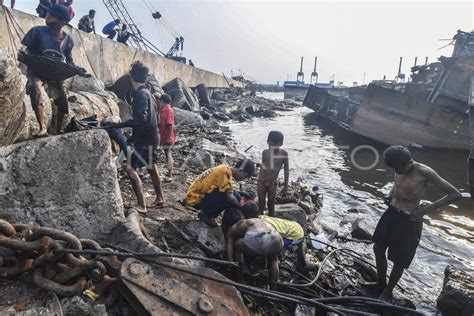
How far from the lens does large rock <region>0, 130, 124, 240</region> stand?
2719 mm

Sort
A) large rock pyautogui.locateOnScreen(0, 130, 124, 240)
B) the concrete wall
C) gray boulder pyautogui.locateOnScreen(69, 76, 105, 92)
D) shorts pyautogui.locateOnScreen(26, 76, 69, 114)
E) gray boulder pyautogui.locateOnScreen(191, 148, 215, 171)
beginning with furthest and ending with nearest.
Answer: gray boulder pyautogui.locateOnScreen(69, 76, 105, 92) → gray boulder pyautogui.locateOnScreen(191, 148, 215, 171) → the concrete wall → shorts pyautogui.locateOnScreen(26, 76, 69, 114) → large rock pyautogui.locateOnScreen(0, 130, 124, 240)

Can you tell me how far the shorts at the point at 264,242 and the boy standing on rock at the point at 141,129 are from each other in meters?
1.52

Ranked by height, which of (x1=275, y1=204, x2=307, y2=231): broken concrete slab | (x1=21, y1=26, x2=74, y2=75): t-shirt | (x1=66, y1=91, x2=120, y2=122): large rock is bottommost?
(x1=275, y1=204, x2=307, y2=231): broken concrete slab

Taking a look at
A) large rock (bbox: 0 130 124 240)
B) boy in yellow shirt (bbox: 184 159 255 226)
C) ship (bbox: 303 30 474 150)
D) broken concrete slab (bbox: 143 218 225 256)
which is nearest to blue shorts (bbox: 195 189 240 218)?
boy in yellow shirt (bbox: 184 159 255 226)

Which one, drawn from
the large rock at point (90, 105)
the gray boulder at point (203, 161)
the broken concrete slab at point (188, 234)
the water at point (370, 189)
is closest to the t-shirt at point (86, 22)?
the large rock at point (90, 105)

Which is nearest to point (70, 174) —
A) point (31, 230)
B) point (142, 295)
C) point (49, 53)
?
point (31, 230)

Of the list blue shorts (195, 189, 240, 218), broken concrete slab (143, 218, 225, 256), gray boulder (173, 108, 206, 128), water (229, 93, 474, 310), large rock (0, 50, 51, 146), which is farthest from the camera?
gray boulder (173, 108, 206, 128)

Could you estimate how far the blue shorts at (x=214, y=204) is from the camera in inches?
157

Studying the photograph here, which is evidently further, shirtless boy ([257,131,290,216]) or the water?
the water

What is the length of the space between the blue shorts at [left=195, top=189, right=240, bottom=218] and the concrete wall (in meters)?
5.88

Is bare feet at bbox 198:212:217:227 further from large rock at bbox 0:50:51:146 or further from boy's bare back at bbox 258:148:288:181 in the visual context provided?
large rock at bbox 0:50:51:146

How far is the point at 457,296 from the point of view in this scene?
3551mm

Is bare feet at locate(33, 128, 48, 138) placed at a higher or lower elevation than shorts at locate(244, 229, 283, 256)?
higher

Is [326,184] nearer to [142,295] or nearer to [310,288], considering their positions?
[310,288]
